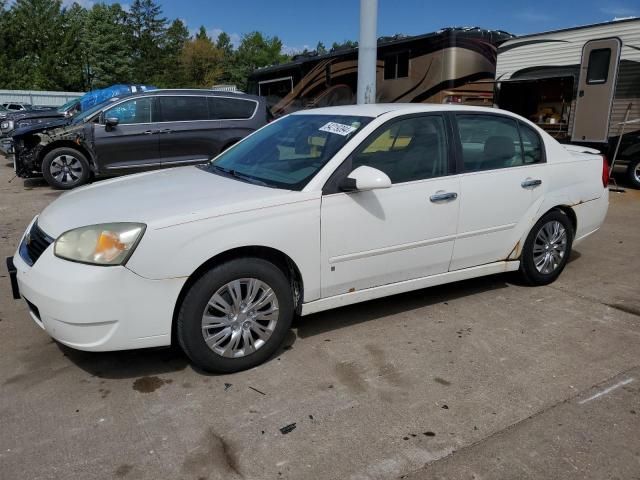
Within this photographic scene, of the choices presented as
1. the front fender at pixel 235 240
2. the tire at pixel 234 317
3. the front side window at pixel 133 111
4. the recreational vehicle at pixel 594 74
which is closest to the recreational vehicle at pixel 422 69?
the recreational vehicle at pixel 594 74

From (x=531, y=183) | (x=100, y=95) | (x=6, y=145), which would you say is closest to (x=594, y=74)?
(x=531, y=183)

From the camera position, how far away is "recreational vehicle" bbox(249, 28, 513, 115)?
37.2ft

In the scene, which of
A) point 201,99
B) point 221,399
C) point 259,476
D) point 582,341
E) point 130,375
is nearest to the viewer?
point 259,476

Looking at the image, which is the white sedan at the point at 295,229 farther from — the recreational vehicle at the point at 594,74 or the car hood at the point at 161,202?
the recreational vehicle at the point at 594,74

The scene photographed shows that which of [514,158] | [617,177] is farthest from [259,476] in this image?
[617,177]

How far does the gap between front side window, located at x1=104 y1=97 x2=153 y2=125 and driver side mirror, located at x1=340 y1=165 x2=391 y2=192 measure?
724 centimetres

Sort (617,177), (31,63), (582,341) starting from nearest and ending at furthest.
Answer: (582,341) < (617,177) < (31,63)

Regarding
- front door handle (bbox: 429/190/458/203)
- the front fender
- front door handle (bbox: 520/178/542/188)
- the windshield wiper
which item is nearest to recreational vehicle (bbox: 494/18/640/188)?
front door handle (bbox: 520/178/542/188)

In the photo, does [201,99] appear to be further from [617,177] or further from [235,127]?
[617,177]

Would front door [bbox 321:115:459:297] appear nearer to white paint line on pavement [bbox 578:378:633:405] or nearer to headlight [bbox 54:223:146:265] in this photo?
headlight [bbox 54:223:146:265]

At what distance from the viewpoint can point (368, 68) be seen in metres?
8.30

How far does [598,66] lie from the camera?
10.2m

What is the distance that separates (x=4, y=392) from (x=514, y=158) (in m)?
3.96

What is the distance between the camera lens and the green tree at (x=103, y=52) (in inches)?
2477
